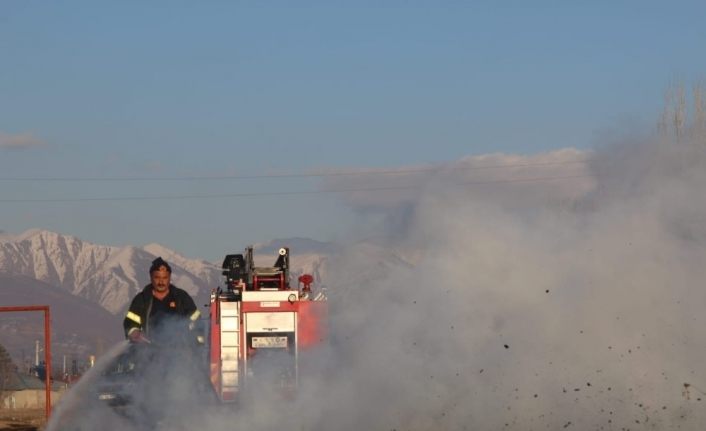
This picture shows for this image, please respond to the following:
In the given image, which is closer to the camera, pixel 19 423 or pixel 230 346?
pixel 230 346

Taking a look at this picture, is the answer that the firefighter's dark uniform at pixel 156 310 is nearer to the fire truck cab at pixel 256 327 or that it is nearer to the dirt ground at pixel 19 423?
the fire truck cab at pixel 256 327

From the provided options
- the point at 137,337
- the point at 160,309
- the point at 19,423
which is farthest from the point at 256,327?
the point at 19,423

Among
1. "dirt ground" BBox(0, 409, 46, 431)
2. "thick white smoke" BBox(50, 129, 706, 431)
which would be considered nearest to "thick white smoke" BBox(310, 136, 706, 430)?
"thick white smoke" BBox(50, 129, 706, 431)

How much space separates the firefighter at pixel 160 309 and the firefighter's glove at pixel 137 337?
175mm

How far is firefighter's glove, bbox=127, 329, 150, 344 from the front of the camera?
23.0 meters

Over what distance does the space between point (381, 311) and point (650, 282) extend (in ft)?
13.8

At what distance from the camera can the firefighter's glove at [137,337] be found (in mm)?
22984

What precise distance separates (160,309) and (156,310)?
2.9 inches

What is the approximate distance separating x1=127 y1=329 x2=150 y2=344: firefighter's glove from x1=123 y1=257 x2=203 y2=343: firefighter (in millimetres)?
175

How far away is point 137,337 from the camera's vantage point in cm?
2308

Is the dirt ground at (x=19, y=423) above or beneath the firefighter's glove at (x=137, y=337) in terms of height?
beneath

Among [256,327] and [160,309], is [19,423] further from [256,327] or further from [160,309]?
[160,309]

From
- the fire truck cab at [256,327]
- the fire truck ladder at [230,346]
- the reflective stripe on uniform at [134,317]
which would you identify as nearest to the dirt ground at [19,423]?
the fire truck cab at [256,327]

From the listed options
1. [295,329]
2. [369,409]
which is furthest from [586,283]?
Answer: [295,329]
